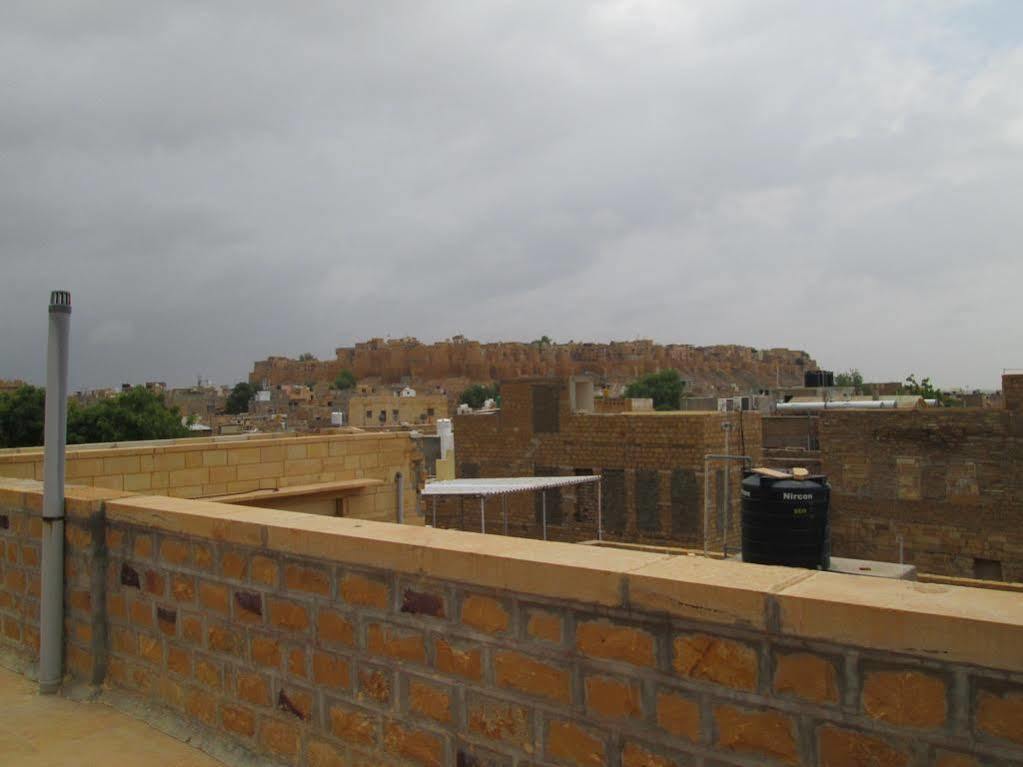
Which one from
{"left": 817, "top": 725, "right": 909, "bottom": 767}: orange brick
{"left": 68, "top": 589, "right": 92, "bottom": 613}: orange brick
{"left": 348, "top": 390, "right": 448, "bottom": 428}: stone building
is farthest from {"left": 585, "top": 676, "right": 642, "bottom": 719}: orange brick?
{"left": 348, "top": 390, "right": 448, "bottom": 428}: stone building

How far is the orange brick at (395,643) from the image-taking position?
10.3 feet

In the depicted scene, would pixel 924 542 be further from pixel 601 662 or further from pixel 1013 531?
pixel 601 662

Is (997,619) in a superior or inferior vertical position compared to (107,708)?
superior

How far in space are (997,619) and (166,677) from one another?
12.3ft

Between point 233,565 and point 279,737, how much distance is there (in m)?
0.78

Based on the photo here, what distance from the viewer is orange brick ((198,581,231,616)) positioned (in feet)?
12.7

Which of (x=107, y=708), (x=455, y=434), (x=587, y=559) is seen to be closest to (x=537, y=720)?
(x=587, y=559)

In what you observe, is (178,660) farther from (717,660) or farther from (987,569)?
(987,569)

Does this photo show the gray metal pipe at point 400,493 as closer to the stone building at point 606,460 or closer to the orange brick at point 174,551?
the stone building at point 606,460

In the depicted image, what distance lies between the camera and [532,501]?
23.1 m

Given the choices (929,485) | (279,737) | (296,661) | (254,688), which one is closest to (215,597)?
(254,688)

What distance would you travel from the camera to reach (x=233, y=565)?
3.84 meters

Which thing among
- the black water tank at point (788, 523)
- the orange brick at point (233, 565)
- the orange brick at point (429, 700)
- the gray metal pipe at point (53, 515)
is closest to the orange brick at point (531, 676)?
the orange brick at point (429, 700)

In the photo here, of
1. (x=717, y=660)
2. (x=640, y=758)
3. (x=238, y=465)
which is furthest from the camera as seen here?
(x=238, y=465)
